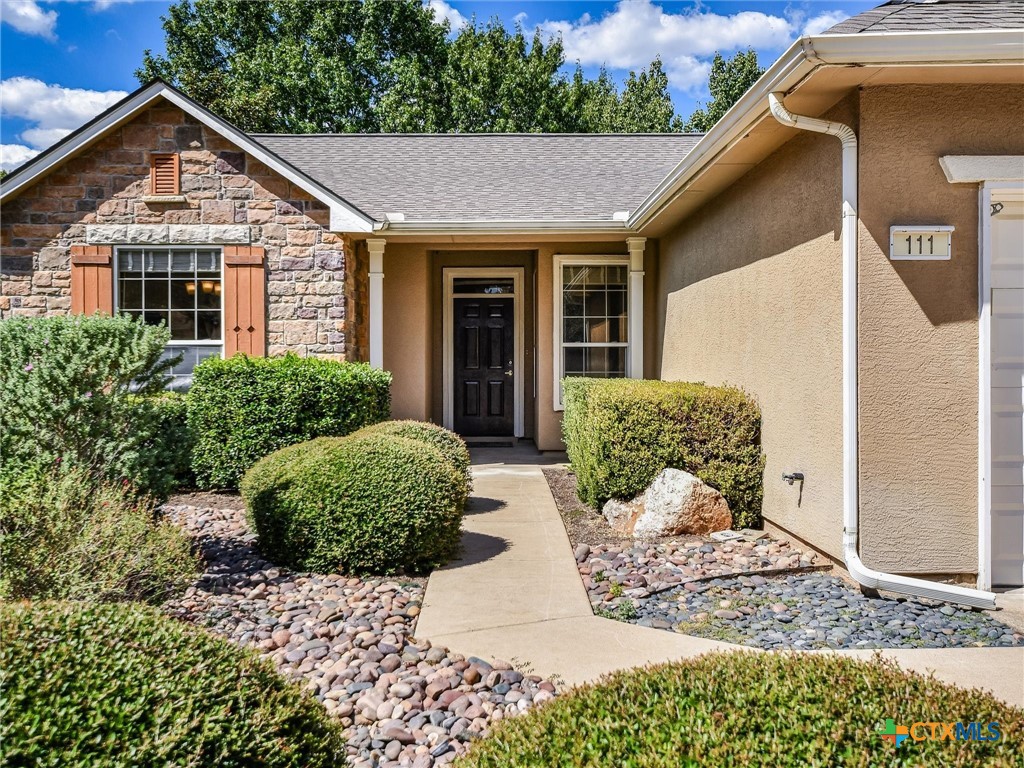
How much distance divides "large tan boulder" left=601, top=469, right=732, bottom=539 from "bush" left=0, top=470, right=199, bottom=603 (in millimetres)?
3289

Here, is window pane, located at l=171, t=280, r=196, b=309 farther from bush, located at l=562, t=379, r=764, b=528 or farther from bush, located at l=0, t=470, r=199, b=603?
bush, located at l=562, t=379, r=764, b=528

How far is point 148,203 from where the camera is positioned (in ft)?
26.5

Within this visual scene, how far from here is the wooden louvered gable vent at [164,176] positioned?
8039mm

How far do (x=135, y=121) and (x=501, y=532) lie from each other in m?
6.33

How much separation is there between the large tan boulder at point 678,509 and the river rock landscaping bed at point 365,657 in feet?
6.45

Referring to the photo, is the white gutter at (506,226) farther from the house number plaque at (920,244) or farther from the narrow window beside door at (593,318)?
the house number plaque at (920,244)

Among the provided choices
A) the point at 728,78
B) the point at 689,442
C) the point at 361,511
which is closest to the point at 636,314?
the point at 689,442

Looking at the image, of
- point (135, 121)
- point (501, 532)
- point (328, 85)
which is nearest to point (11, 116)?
point (135, 121)

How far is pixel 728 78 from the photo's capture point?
28625 millimetres

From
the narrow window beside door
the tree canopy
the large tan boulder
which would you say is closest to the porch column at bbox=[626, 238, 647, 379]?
the narrow window beside door

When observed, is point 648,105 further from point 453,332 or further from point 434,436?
point 434,436

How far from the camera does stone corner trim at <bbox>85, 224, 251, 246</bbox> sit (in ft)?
26.5

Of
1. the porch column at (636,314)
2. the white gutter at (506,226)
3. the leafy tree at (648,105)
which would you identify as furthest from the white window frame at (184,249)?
the leafy tree at (648,105)

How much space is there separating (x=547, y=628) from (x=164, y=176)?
7066mm
